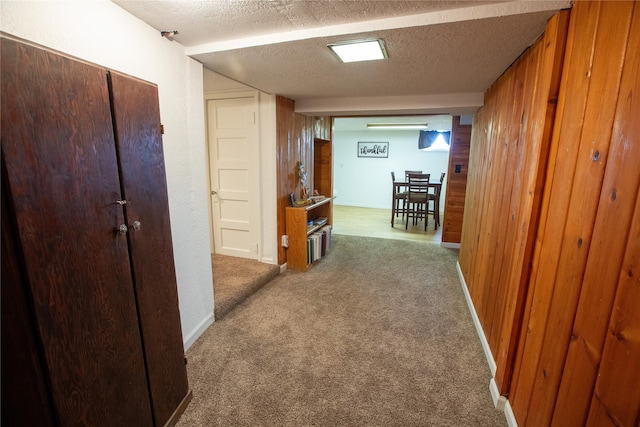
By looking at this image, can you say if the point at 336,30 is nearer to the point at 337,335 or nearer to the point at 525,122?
the point at 525,122

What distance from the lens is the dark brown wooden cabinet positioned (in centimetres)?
81

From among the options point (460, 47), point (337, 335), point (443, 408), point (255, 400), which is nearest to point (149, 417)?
point (255, 400)

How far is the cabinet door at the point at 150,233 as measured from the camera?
1.13 metres

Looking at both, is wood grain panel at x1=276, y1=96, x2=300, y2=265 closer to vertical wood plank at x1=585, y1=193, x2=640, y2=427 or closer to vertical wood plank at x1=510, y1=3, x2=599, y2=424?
vertical wood plank at x1=510, y1=3, x2=599, y2=424

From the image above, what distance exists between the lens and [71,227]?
0.94m

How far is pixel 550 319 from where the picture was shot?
3.86ft

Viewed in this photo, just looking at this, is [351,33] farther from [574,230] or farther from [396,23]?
[574,230]

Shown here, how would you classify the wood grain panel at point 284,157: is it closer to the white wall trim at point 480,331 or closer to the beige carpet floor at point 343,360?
the beige carpet floor at point 343,360

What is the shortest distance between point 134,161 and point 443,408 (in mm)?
1984

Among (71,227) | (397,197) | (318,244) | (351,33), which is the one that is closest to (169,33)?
(351,33)

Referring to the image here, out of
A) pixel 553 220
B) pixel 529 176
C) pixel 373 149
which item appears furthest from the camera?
pixel 373 149

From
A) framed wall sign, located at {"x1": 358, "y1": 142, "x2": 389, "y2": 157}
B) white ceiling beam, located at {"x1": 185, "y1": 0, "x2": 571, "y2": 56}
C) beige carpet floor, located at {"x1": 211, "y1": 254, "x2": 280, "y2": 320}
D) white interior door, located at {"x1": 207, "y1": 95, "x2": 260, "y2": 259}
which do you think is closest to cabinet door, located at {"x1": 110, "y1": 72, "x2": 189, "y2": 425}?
white ceiling beam, located at {"x1": 185, "y1": 0, "x2": 571, "y2": 56}

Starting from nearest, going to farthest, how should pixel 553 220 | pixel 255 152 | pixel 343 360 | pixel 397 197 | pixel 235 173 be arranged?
pixel 553 220, pixel 343 360, pixel 255 152, pixel 235 173, pixel 397 197

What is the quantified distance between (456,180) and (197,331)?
13.1 feet
